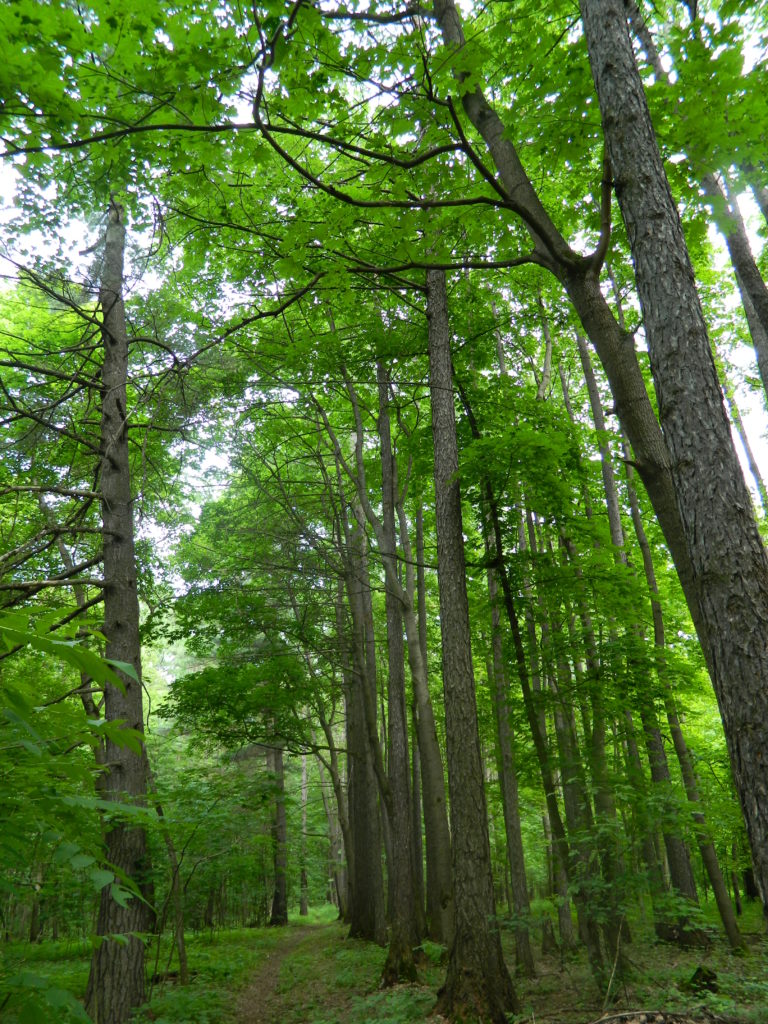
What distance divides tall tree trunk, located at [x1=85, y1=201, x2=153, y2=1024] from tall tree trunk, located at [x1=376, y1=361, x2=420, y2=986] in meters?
3.47

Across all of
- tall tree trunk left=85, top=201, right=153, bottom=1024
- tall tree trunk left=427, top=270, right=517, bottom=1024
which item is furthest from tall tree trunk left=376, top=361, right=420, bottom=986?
tall tree trunk left=85, top=201, right=153, bottom=1024

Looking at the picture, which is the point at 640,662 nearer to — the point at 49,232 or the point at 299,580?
the point at 299,580

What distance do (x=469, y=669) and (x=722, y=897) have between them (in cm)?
646

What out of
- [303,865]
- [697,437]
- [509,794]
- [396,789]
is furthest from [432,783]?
[303,865]

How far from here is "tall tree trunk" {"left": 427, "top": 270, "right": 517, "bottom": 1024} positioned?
589cm

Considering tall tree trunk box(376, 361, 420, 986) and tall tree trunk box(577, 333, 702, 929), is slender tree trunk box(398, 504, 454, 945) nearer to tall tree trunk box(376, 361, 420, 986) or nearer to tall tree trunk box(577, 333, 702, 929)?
tall tree trunk box(376, 361, 420, 986)

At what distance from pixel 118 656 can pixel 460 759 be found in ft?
12.1

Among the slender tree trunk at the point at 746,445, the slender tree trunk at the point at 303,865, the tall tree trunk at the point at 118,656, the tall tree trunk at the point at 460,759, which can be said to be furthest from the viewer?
the slender tree trunk at the point at 303,865

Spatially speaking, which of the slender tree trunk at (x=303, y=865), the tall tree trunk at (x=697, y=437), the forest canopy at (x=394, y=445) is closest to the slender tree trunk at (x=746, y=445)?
the forest canopy at (x=394, y=445)

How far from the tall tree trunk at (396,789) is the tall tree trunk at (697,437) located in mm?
5155

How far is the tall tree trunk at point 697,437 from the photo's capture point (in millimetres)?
2771

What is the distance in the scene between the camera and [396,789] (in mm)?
10172

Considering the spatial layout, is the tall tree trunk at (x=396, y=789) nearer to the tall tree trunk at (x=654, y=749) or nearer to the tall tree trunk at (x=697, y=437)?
the tall tree trunk at (x=654, y=749)

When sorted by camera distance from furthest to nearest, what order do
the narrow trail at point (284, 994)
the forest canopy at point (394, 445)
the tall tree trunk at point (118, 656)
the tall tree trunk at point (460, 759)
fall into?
the narrow trail at point (284, 994)
the tall tree trunk at point (460, 759)
the tall tree trunk at point (118, 656)
the forest canopy at point (394, 445)
